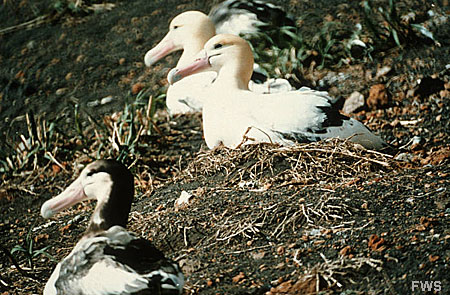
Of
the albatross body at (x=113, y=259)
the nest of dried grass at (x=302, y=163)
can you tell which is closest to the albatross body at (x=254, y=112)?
the nest of dried grass at (x=302, y=163)

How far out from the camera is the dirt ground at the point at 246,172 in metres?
3.65

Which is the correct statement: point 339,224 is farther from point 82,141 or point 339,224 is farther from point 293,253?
point 82,141

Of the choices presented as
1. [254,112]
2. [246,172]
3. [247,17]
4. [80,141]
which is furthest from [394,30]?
[80,141]

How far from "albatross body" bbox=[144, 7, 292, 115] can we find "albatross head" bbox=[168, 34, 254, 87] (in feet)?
1.79

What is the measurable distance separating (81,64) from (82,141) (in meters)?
1.83

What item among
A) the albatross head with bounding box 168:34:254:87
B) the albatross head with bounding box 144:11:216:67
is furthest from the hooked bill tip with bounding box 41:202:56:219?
the albatross head with bounding box 144:11:216:67

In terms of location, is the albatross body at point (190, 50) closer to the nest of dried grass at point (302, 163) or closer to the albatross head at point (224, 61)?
the albatross head at point (224, 61)

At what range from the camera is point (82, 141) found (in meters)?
6.87

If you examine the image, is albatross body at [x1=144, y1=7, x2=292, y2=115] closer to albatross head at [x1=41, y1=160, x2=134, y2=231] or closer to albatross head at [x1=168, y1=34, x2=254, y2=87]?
albatross head at [x1=168, y1=34, x2=254, y2=87]

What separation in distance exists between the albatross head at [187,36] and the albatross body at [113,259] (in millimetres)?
3462

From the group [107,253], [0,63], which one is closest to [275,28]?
[0,63]

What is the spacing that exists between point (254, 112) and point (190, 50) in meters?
2.10

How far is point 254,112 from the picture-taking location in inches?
211

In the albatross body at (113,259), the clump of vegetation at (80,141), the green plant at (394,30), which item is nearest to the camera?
the albatross body at (113,259)
